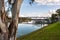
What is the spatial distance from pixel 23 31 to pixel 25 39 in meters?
3.34

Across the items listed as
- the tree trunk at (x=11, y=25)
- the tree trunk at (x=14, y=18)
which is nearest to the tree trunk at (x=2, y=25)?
the tree trunk at (x=11, y=25)

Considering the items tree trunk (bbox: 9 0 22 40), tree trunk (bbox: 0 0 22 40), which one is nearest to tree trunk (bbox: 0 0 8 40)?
tree trunk (bbox: 0 0 22 40)

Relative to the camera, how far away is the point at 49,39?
10891 mm

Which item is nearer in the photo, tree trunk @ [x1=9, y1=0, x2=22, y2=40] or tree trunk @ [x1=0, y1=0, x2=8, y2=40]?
tree trunk @ [x1=0, y1=0, x2=8, y2=40]

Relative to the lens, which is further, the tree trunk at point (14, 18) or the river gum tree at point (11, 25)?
the tree trunk at point (14, 18)

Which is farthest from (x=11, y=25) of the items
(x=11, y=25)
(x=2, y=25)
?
(x=2, y=25)

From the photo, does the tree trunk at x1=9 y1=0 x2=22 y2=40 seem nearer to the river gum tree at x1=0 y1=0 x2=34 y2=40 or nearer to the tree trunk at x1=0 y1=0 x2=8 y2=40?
the river gum tree at x1=0 y1=0 x2=34 y2=40

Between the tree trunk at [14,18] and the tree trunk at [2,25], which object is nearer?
the tree trunk at [2,25]

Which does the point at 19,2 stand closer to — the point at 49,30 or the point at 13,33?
the point at 13,33

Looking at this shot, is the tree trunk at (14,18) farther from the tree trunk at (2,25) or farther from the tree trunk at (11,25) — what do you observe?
the tree trunk at (2,25)

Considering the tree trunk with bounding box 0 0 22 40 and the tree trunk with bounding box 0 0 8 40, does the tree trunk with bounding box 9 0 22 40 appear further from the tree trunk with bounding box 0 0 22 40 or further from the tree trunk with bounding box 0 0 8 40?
the tree trunk with bounding box 0 0 8 40

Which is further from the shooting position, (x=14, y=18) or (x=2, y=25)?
(x=14, y=18)

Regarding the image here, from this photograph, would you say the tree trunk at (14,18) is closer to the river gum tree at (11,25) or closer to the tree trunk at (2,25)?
the river gum tree at (11,25)

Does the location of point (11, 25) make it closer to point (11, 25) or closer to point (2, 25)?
point (11, 25)
